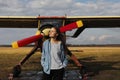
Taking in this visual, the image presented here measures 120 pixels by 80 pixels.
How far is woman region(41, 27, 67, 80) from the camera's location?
646cm

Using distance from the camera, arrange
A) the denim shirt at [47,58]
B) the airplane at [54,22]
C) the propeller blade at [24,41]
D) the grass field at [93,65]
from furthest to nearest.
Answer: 1. the airplane at [54,22]
2. the grass field at [93,65]
3. the propeller blade at [24,41]
4. the denim shirt at [47,58]

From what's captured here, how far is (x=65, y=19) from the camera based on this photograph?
558 inches

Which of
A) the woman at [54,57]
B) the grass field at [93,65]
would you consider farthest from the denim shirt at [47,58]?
the grass field at [93,65]

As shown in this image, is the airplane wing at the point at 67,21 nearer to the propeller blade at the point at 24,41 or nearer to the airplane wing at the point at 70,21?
the airplane wing at the point at 70,21

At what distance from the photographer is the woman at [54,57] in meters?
6.46

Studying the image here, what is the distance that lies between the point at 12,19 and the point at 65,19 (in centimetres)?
241

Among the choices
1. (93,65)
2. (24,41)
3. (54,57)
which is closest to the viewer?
(54,57)

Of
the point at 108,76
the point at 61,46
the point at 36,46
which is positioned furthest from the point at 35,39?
the point at 61,46

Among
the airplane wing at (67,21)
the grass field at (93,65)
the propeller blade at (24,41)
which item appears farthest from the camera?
the airplane wing at (67,21)

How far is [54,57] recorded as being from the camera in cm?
648

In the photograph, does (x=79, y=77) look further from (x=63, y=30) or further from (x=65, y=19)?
(x=65, y=19)

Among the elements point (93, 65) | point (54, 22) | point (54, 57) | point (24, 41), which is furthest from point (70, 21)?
point (54, 57)

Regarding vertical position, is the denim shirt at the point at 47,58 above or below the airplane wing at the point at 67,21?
above

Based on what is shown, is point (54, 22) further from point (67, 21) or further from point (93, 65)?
point (93, 65)
